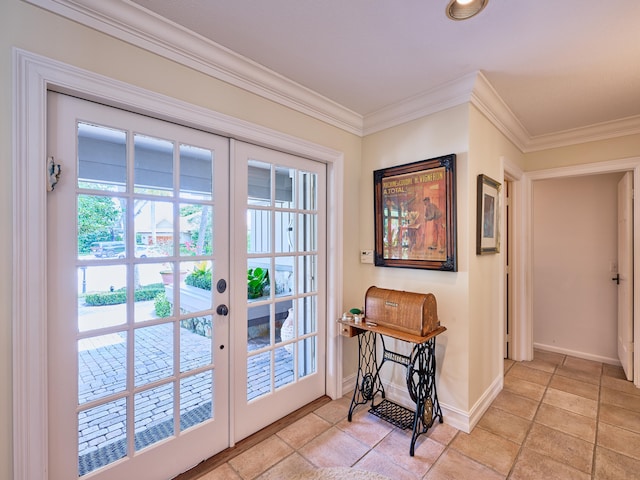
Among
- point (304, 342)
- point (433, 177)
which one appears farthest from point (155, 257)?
point (433, 177)

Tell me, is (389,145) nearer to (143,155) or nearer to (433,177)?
(433,177)

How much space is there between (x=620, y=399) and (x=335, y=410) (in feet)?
7.76

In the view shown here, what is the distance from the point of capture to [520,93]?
2146 mm

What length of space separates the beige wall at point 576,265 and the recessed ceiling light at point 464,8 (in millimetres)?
2865

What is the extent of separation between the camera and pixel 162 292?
1.60 meters

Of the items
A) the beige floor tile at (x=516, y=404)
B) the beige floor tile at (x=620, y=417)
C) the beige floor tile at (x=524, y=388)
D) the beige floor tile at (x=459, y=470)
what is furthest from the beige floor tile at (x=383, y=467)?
the beige floor tile at (x=620, y=417)

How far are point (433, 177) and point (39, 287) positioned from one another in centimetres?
228

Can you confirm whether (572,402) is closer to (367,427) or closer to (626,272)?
(626,272)

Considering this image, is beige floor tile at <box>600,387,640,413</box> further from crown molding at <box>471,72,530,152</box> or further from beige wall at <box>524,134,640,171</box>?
crown molding at <box>471,72,530,152</box>

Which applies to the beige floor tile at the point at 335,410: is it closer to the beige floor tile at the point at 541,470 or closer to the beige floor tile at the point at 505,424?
the beige floor tile at the point at 505,424

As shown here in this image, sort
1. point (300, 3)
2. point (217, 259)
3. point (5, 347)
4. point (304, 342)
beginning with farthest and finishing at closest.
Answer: point (304, 342)
point (217, 259)
point (300, 3)
point (5, 347)

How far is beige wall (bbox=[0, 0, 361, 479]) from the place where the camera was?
113cm

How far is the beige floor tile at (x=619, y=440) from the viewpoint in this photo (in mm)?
1829

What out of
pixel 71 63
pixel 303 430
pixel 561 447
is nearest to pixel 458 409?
pixel 561 447
